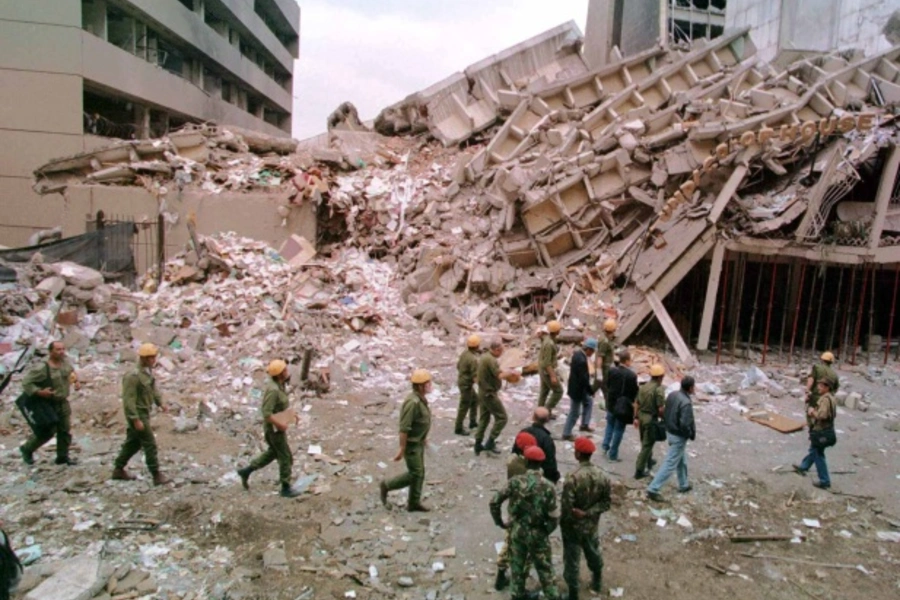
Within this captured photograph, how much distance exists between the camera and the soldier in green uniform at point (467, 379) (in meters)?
7.32

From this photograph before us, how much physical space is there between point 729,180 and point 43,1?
761 inches

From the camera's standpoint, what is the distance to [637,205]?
11.9 m

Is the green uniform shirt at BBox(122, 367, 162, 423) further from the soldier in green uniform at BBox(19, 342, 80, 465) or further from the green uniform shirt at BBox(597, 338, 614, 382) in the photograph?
the green uniform shirt at BBox(597, 338, 614, 382)

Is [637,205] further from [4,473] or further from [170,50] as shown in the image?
[170,50]

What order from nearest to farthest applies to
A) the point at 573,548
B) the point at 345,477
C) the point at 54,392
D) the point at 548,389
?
1. the point at 573,548
2. the point at 54,392
3. the point at 345,477
4. the point at 548,389

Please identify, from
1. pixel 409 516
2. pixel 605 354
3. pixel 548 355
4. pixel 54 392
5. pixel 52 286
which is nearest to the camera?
→ pixel 409 516

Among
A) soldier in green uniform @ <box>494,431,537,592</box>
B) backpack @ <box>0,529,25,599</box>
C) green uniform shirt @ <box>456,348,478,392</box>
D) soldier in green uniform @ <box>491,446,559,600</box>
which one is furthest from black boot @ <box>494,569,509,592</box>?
backpack @ <box>0,529,25,599</box>

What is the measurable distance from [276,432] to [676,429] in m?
3.71

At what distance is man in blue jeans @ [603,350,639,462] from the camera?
260 inches

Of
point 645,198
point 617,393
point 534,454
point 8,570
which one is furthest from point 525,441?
point 645,198

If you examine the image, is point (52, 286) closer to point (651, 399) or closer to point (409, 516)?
point (409, 516)

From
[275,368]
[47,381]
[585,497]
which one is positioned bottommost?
[585,497]

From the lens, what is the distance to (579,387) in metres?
7.31

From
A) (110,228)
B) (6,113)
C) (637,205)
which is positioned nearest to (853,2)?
(637,205)
